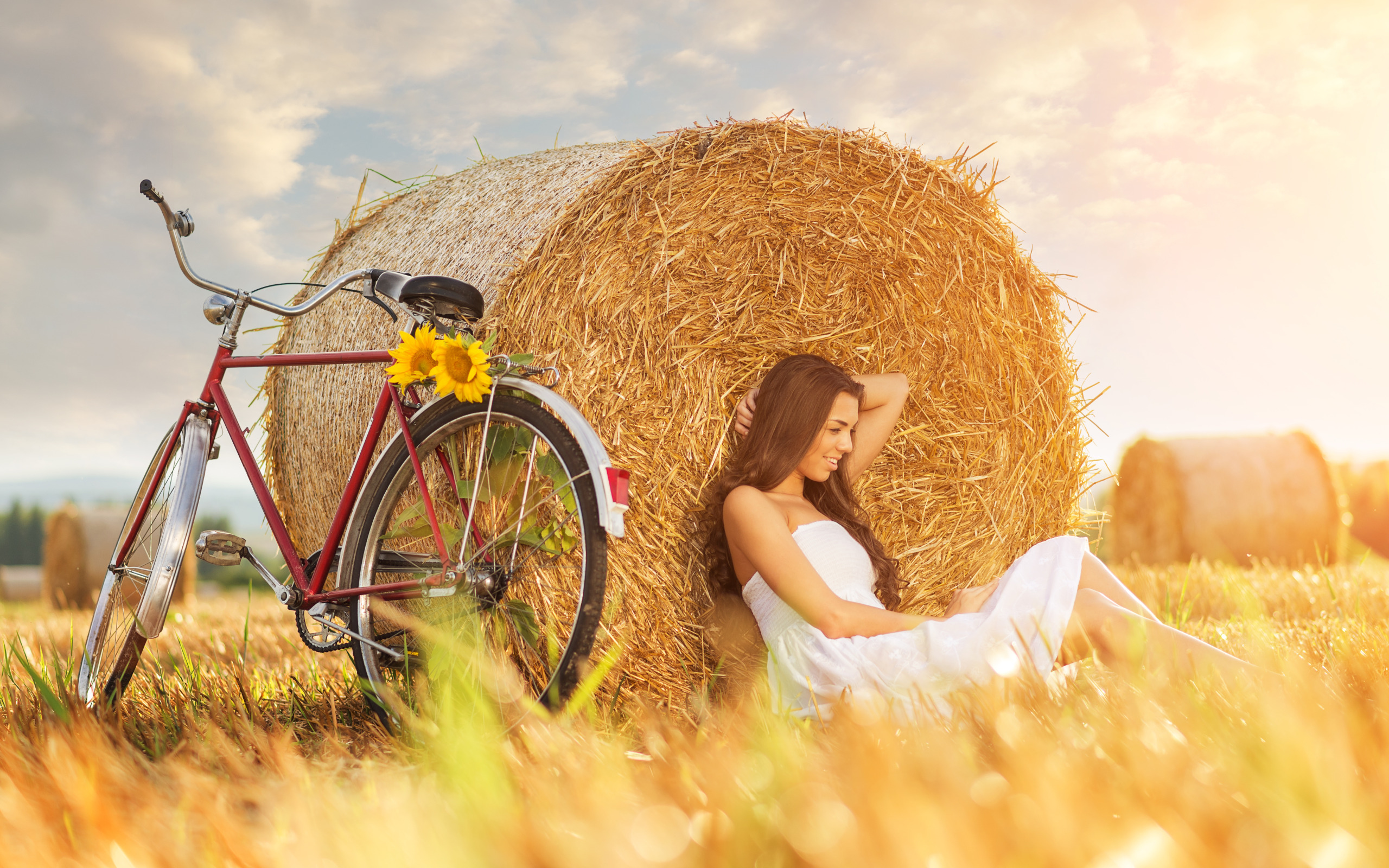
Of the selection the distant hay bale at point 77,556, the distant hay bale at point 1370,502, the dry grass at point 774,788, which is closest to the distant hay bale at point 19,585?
the distant hay bale at point 77,556

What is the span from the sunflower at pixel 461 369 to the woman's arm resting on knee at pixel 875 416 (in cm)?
131

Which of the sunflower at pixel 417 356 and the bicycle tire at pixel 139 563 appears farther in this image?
the bicycle tire at pixel 139 563

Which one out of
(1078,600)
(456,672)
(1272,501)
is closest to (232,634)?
(456,672)

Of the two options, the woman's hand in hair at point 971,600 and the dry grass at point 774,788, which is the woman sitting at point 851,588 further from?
the dry grass at point 774,788

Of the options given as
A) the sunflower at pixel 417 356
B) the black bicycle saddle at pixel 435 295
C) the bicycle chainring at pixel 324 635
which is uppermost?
the black bicycle saddle at pixel 435 295

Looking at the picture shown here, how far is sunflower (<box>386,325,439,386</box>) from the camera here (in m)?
2.18

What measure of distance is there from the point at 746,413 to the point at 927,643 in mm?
930

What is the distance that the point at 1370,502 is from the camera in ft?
24.9

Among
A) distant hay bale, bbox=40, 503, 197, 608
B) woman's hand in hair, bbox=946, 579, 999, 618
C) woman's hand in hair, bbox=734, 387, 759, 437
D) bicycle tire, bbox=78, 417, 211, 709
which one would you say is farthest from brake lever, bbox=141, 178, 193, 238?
distant hay bale, bbox=40, 503, 197, 608

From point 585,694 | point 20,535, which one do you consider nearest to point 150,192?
point 585,694

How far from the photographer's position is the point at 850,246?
2961 mm

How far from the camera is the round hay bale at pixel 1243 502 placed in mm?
5895

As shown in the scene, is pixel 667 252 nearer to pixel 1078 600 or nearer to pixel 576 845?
pixel 1078 600

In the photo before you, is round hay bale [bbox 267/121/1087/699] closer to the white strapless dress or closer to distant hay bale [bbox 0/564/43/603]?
the white strapless dress
